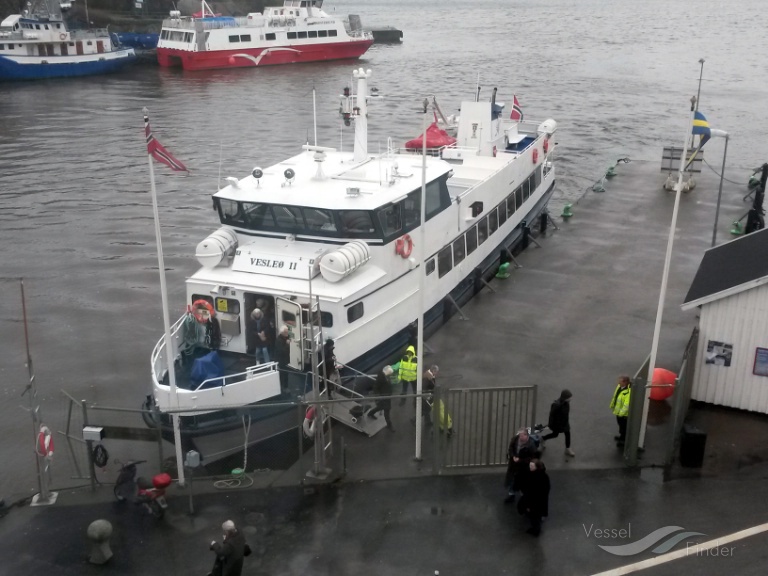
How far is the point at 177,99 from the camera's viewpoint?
68.6m

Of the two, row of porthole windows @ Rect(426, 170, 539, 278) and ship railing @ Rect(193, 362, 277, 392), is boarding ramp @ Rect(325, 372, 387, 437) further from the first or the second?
row of porthole windows @ Rect(426, 170, 539, 278)

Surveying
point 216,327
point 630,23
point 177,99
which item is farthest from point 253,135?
point 630,23

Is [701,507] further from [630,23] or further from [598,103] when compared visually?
[630,23]

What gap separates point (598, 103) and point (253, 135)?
28.3m

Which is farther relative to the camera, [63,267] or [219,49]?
[219,49]

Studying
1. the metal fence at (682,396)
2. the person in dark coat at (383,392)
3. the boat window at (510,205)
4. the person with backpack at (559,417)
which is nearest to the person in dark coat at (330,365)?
the person in dark coat at (383,392)

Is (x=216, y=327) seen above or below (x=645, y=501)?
above

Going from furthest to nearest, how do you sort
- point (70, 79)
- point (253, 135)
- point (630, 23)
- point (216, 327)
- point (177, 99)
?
point (630, 23) → point (70, 79) → point (177, 99) → point (253, 135) → point (216, 327)

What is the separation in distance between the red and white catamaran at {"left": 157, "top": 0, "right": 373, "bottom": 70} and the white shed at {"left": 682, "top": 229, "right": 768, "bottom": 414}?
76.0 m

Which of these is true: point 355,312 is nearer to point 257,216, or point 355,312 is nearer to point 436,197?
point 257,216

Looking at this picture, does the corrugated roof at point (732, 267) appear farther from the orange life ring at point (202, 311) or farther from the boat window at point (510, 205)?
the orange life ring at point (202, 311)

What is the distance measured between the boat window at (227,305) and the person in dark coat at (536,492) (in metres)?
7.00

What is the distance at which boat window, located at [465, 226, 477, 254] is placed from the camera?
847 inches

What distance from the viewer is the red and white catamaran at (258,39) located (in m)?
83.5
